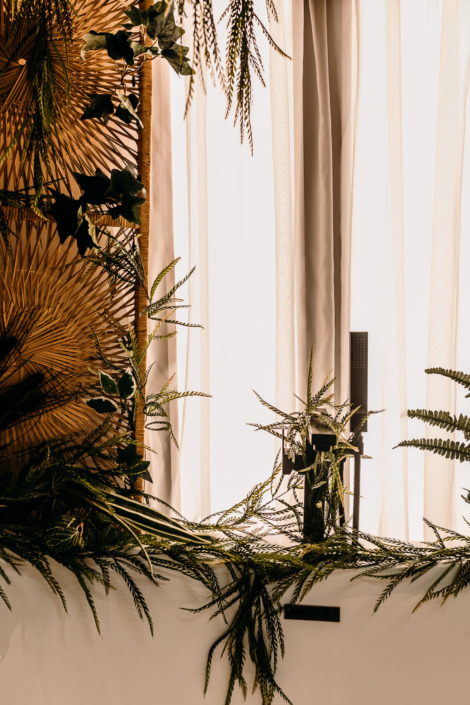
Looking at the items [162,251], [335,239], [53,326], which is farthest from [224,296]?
[53,326]

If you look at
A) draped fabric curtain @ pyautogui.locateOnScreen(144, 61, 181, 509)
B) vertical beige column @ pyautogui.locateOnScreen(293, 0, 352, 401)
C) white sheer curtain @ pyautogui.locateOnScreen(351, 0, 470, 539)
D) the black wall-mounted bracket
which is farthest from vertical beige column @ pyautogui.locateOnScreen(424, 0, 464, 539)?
draped fabric curtain @ pyautogui.locateOnScreen(144, 61, 181, 509)

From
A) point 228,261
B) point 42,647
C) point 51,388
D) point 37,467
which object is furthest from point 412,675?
point 228,261

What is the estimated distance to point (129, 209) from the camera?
99cm

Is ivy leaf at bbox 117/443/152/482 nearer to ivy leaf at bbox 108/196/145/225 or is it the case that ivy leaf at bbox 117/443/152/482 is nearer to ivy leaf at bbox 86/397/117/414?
ivy leaf at bbox 86/397/117/414

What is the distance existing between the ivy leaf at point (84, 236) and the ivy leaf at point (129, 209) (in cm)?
5

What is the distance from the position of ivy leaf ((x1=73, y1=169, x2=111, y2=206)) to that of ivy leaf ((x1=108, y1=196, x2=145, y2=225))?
0.03 metres

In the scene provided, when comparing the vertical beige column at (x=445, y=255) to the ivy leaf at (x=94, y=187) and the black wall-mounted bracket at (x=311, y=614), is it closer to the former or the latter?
the black wall-mounted bracket at (x=311, y=614)

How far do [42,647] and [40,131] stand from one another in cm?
81

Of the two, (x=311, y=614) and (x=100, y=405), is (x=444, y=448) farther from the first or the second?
(x=100, y=405)

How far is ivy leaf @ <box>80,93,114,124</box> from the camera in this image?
3.32 ft

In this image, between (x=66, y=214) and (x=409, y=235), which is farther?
(x=409, y=235)

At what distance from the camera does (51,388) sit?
44.7 inches

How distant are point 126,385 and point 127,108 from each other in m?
0.51

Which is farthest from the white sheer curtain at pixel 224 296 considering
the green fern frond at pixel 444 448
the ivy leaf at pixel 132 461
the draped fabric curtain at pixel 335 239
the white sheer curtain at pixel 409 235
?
the green fern frond at pixel 444 448
